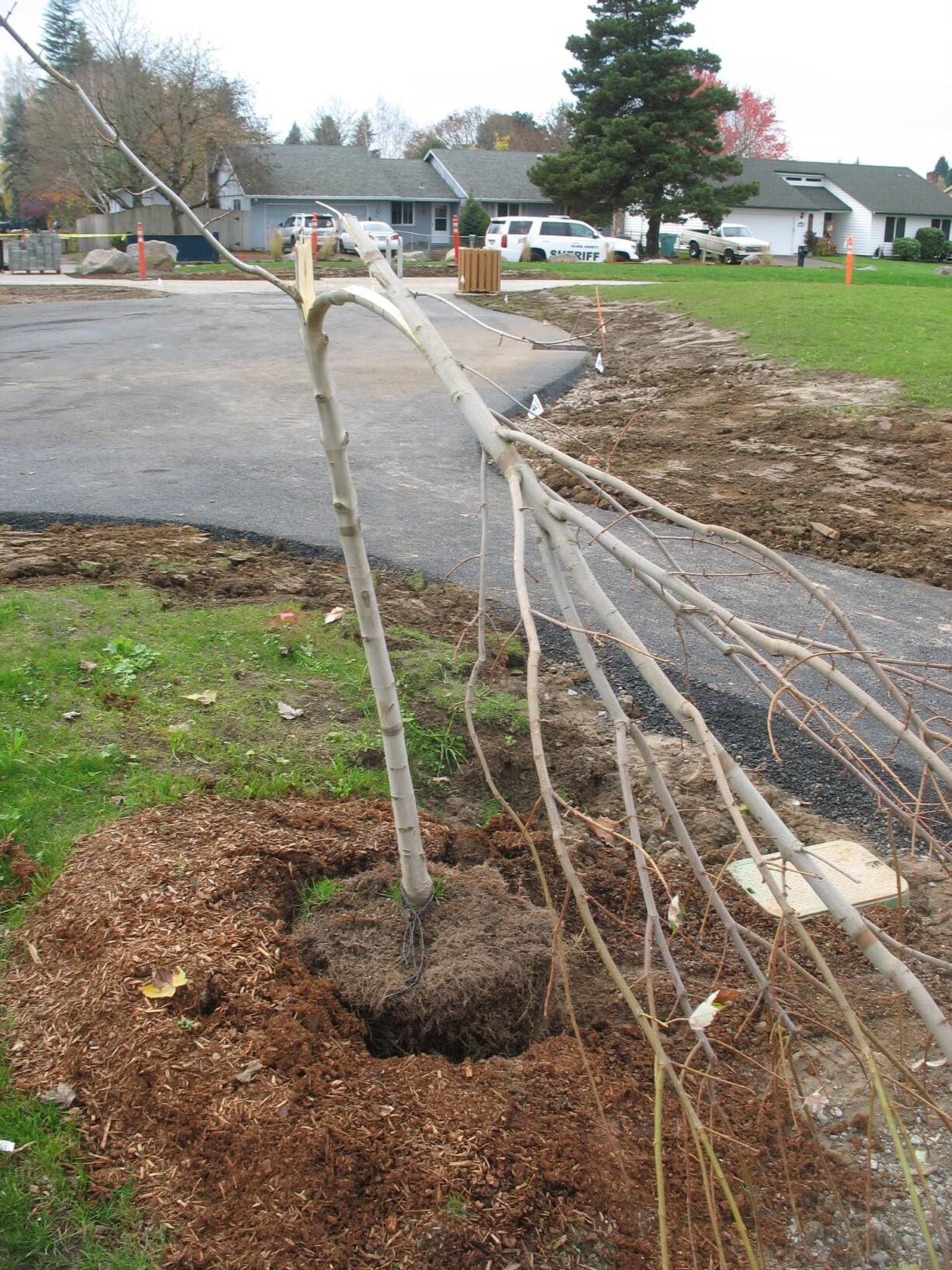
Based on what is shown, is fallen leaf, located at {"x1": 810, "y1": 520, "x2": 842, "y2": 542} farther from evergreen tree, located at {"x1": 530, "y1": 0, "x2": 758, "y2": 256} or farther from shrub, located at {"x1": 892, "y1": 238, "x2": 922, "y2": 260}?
shrub, located at {"x1": 892, "y1": 238, "x2": 922, "y2": 260}

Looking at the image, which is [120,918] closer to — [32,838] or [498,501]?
[32,838]

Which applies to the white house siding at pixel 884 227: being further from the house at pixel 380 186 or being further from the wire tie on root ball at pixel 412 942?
the wire tie on root ball at pixel 412 942

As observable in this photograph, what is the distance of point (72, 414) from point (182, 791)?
24.3 ft

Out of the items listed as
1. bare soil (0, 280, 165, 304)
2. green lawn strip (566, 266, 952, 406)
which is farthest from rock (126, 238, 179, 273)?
green lawn strip (566, 266, 952, 406)

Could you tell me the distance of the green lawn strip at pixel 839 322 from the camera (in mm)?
12062

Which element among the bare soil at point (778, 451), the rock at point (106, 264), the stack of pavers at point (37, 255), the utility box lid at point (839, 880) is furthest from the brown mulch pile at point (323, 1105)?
the stack of pavers at point (37, 255)

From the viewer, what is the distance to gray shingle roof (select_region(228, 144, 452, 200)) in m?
46.8

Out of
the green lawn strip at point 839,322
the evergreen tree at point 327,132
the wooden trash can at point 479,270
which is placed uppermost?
the evergreen tree at point 327,132

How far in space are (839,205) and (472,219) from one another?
33250 millimetres

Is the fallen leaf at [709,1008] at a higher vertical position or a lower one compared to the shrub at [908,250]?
lower

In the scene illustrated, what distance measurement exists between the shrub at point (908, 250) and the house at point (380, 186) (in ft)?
61.0

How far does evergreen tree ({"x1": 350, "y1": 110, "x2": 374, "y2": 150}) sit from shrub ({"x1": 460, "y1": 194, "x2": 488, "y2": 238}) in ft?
150

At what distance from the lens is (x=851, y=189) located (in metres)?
64.6

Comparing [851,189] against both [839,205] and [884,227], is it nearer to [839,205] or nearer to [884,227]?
[839,205]
